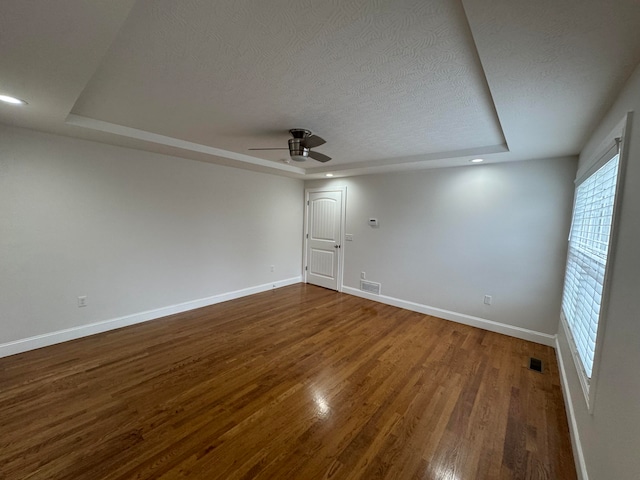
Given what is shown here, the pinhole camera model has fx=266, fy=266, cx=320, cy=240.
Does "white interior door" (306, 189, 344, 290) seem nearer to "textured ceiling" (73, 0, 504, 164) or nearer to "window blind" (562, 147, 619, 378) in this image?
"textured ceiling" (73, 0, 504, 164)

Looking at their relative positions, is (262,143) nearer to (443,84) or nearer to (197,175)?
(197,175)

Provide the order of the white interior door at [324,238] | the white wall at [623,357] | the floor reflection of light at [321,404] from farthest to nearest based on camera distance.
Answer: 1. the white interior door at [324,238]
2. the floor reflection of light at [321,404]
3. the white wall at [623,357]

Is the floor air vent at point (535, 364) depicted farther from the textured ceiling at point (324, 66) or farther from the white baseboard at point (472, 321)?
the textured ceiling at point (324, 66)

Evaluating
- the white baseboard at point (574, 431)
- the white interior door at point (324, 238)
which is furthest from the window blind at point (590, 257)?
the white interior door at point (324, 238)

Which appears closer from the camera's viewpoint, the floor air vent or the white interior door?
the floor air vent

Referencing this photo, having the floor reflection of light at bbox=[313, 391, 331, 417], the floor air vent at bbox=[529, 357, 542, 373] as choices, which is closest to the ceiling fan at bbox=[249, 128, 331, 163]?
the floor reflection of light at bbox=[313, 391, 331, 417]

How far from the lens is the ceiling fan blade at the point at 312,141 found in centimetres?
243

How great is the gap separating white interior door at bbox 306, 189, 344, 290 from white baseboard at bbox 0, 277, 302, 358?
159 centimetres

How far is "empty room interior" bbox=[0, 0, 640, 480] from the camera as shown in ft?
4.06

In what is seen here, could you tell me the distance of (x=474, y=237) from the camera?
3.71 meters

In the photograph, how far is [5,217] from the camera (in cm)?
264

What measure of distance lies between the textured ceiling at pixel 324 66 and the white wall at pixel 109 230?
482 mm

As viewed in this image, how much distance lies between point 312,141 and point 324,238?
124 inches

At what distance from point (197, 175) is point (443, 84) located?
137 inches
